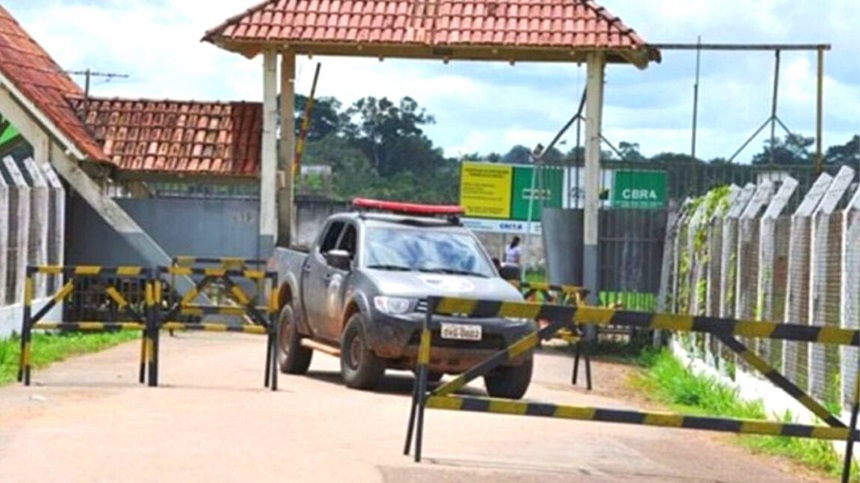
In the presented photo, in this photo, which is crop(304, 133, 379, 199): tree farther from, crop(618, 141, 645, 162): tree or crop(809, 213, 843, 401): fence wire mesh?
crop(809, 213, 843, 401): fence wire mesh

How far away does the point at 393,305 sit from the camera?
18594mm

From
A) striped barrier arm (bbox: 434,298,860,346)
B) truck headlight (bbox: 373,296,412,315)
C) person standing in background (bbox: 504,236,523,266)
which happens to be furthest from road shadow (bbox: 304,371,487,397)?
person standing in background (bbox: 504,236,523,266)

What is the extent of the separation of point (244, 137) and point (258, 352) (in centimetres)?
886

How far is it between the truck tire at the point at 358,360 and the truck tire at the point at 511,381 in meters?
1.17

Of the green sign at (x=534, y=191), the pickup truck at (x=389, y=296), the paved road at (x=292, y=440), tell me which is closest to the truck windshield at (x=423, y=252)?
the pickup truck at (x=389, y=296)

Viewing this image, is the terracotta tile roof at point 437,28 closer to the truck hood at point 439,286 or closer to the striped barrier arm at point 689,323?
the truck hood at point 439,286

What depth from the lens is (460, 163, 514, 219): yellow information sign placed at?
35469mm

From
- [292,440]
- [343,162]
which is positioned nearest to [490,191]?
[343,162]

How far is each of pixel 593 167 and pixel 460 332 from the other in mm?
12293

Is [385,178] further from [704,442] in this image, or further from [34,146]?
[704,442]

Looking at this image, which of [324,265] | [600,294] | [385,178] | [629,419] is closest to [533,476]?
[629,419]

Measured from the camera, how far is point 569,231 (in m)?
30.7

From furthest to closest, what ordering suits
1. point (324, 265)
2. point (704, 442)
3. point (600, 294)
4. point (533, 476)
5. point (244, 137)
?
point (244, 137) < point (600, 294) < point (324, 265) < point (704, 442) < point (533, 476)

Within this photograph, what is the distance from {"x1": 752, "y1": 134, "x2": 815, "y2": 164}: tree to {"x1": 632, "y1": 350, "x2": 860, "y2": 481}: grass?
531cm
